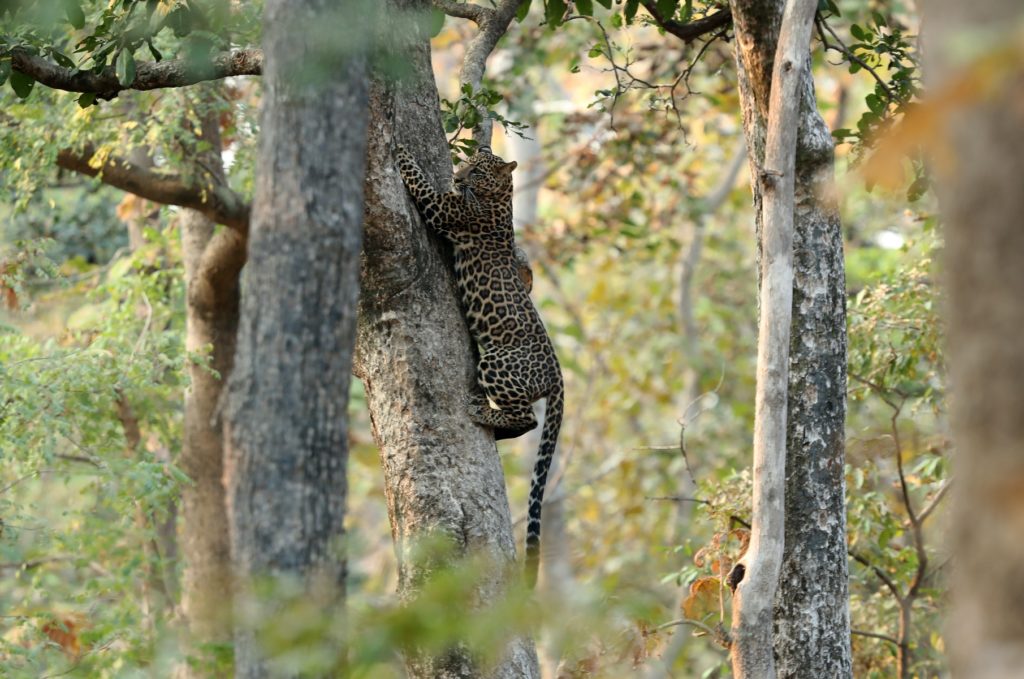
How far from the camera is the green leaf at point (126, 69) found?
4941 mm

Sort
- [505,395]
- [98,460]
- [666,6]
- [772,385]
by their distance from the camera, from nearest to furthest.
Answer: [772,385] < [505,395] < [666,6] < [98,460]

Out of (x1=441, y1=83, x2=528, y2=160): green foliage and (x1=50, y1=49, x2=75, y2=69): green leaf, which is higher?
(x1=441, y1=83, x2=528, y2=160): green foliage

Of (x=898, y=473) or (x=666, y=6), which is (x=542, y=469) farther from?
(x=898, y=473)

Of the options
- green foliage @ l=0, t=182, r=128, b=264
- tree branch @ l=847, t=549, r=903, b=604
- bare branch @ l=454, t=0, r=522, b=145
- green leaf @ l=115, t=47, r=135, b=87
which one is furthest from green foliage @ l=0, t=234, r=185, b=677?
tree branch @ l=847, t=549, r=903, b=604

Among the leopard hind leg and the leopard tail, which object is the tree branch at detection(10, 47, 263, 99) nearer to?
the leopard hind leg

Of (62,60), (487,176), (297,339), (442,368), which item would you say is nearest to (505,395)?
(442,368)

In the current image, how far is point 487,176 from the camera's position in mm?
6680

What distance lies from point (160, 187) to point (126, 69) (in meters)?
3.35

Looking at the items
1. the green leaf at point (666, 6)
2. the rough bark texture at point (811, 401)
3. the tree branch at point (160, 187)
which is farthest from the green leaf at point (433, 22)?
the tree branch at point (160, 187)

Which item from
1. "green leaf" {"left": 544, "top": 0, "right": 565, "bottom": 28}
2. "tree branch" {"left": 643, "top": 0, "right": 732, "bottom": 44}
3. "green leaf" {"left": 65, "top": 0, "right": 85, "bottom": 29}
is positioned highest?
"tree branch" {"left": 643, "top": 0, "right": 732, "bottom": 44}

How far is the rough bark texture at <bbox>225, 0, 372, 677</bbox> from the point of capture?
2.90 meters

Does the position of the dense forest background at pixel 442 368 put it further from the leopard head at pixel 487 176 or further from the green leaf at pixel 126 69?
the leopard head at pixel 487 176

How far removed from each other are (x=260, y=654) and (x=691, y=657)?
10131 mm

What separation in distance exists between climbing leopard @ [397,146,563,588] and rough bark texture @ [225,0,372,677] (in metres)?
2.12
